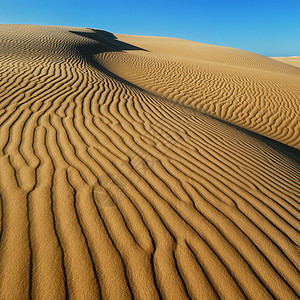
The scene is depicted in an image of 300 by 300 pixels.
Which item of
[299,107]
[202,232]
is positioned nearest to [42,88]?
[202,232]

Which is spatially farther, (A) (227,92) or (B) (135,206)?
(A) (227,92)

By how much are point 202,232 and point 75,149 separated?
180 centimetres

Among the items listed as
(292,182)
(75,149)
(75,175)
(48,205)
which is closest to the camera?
(48,205)

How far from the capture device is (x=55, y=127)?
10.3 ft

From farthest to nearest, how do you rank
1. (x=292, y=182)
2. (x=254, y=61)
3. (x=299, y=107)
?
(x=254, y=61), (x=299, y=107), (x=292, y=182)

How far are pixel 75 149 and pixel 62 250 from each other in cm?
144

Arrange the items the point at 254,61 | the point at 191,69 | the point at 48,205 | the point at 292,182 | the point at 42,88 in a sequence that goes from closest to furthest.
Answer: the point at 48,205
the point at 292,182
the point at 42,88
the point at 191,69
the point at 254,61

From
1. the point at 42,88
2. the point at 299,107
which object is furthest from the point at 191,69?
the point at 42,88

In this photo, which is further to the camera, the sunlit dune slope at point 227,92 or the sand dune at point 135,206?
the sunlit dune slope at point 227,92

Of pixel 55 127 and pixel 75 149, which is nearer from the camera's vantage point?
pixel 75 149

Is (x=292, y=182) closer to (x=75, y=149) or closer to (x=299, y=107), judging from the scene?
(x=75, y=149)

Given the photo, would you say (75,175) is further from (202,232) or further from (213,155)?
(213,155)

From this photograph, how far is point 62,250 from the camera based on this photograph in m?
1.48

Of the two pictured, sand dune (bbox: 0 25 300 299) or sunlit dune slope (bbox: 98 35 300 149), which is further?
sunlit dune slope (bbox: 98 35 300 149)
